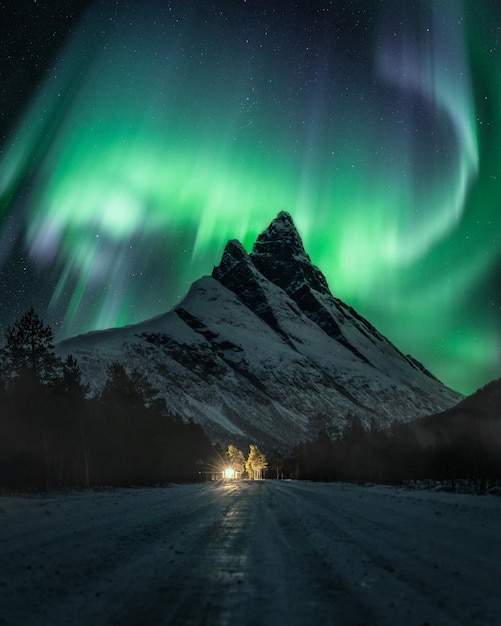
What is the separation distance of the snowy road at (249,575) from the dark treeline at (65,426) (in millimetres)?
31037

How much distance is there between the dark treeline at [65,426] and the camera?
44062mm

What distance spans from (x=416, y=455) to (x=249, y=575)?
11727 cm

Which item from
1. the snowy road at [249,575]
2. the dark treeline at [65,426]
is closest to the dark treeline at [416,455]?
the dark treeline at [65,426]

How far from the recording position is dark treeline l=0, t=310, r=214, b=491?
44.1 metres

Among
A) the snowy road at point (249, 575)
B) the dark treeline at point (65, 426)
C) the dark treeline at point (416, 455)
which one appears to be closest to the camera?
the snowy road at point (249, 575)

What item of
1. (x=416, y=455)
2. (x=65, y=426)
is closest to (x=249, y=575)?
(x=65, y=426)

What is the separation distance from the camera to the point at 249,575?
8.02 metres

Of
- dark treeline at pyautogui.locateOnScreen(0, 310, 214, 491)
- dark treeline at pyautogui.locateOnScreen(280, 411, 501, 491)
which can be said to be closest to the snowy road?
dark treeline at pyautogui.locateOnScreen(0, 310, 214, 491)

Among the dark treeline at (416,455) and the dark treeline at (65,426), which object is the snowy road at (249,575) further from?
the dark treeline at (416,455)

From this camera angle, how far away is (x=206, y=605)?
6.24 metres

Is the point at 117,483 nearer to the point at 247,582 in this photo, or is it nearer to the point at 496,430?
the point at 247,582

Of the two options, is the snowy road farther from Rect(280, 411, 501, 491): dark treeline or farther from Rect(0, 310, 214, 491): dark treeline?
Rect(280, 411, 501, 491): dark treeline

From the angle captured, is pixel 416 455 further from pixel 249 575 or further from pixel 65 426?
pixel 249 575

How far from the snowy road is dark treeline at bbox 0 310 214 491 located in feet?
102
